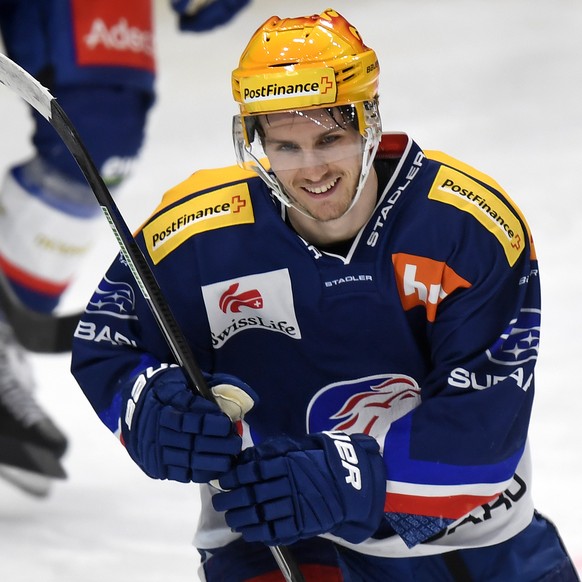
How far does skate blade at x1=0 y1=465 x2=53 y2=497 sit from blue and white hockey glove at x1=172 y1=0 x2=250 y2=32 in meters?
1.01

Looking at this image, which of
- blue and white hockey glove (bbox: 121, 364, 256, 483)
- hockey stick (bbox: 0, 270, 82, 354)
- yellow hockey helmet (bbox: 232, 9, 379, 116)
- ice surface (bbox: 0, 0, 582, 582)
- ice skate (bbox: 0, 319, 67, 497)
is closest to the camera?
blue and white hockey glove (bbox: 121, 364, 256, 483)

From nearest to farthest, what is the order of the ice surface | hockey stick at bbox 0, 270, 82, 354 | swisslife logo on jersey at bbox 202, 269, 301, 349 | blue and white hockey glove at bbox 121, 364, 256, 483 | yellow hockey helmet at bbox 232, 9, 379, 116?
blue and white hockey glove at bbox 121, 364, 256, 483 → yellow hockey helmet at bbox 232, 9, 379, 116 → swisslife logo on jersey at bbox 202, 269, 301, 349 → the ice surface → hockey stick at bbox 0, 270, 82, 354

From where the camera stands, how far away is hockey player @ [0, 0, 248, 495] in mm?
3117

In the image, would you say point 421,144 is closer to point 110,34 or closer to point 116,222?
point 110,34

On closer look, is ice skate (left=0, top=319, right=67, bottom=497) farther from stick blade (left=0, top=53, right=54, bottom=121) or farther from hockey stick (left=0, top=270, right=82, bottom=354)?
stick blade (left=0, top=53, right=54, bottom=121)

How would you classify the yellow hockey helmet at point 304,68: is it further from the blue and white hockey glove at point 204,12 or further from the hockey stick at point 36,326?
the hockey stick at point 36,326

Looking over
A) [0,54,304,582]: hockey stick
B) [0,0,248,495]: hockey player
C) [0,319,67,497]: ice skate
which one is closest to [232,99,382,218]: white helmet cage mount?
[0,54,304,582]: hockey stick

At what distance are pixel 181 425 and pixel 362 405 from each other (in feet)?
1.21

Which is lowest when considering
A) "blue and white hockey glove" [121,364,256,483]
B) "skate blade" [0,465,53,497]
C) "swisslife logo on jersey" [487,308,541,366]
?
"skate blade" [0,465,53,497]

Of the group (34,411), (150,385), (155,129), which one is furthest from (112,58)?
(155,129)

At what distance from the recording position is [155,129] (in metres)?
4.98

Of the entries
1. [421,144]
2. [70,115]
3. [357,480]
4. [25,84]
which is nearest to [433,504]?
[357,480]

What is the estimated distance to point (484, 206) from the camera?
1.90 metres

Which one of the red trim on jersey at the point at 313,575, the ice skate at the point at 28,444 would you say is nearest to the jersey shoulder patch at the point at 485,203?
the red trim on jersey at the point at 313,575
